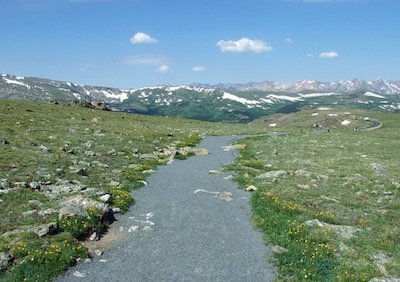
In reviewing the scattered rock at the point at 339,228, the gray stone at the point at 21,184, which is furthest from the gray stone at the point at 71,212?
the scattered rock at the point at 339,228

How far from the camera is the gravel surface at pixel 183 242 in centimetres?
1290

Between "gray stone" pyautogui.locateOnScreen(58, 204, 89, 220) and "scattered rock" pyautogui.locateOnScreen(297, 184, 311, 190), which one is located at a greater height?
"gray stone" pyautogui.locateOnScreen(58, 204, 89, 220)

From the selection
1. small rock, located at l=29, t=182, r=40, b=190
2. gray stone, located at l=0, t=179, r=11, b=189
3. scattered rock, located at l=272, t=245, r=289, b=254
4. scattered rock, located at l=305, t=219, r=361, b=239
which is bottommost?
scattered rock, located at l=272, t=245, r=289, b=254

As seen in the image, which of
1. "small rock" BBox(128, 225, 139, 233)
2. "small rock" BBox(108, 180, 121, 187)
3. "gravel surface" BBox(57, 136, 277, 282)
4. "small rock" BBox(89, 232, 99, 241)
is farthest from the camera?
"small rock" BBox(108, 180, 121, 187)

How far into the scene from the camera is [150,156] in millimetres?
37438

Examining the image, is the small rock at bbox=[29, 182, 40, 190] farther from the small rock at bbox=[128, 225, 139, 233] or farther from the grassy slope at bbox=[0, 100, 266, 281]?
the small rock at bbox=[128, 225, 139, 233]

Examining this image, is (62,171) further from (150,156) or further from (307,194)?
(307,194)

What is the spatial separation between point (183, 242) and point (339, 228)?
793 centimetres

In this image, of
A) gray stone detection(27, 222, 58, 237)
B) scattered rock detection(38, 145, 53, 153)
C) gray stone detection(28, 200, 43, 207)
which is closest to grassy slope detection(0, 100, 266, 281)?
scattered rock detection(38, 145, 53, 153)

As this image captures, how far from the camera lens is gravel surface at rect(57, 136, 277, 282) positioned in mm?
12898

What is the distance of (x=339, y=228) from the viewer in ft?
53.6

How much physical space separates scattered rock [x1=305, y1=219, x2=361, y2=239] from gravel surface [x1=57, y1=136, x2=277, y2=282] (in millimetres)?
2979

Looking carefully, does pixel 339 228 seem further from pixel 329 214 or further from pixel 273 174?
pixel 273 174

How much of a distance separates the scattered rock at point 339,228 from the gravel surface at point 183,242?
9.78 ft
